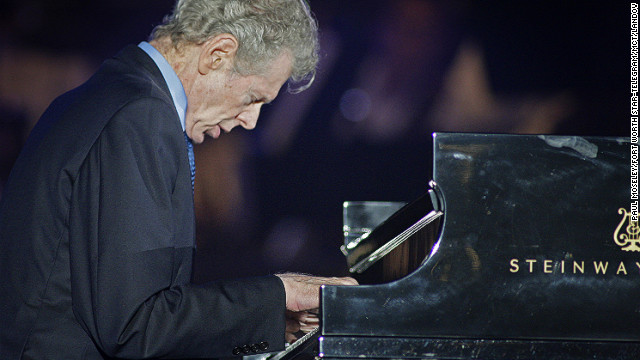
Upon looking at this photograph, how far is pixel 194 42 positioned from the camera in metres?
1.39

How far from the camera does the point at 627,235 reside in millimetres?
1179

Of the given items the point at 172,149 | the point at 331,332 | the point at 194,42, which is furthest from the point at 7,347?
the point at 194,42

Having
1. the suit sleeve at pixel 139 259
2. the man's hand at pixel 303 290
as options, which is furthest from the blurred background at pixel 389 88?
the suit sleeve at pixel 139 259

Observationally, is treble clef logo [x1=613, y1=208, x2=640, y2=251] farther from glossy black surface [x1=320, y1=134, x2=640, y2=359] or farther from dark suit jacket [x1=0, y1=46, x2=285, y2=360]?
dark suit jacket [x1=0, y1=46, x2=285, y2=360]

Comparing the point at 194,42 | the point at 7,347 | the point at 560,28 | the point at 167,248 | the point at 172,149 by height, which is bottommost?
the point at 7,347

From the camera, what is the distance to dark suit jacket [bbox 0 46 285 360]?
1070 mm

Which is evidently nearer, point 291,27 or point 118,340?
point 118,340

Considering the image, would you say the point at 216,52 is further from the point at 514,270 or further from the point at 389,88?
the point at 389,88

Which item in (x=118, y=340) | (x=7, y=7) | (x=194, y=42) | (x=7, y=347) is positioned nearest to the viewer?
(x=118, y=340)

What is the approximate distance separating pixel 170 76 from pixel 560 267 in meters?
0.93

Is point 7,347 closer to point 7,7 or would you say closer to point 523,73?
point 7,7

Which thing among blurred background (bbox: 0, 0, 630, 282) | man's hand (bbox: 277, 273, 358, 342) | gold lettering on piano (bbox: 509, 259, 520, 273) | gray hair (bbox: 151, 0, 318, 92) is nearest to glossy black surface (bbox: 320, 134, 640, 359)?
gold lettering on piano (bbox: 509, 259, 520, 273)

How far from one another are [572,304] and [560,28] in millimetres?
2774

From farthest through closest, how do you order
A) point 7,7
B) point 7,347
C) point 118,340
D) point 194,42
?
point 7,7
point 194,42
point 7,347
point 118,340
